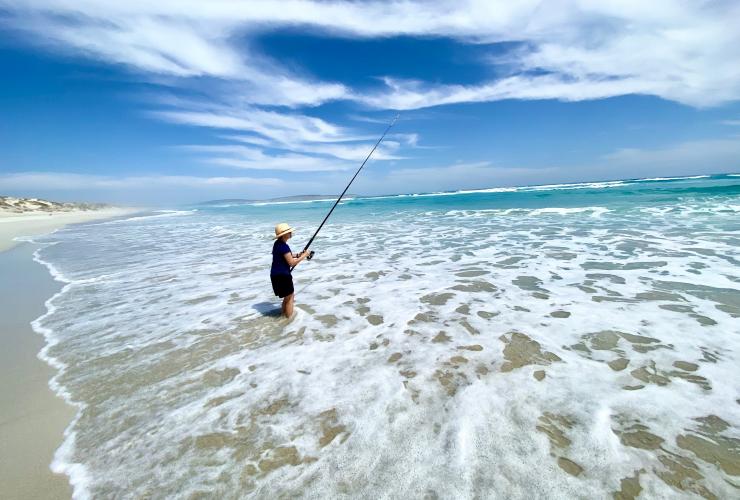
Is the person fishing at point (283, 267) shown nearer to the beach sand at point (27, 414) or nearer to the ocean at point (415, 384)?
the ocean at point (415, 384)

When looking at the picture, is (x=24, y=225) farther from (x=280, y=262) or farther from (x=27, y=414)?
(x=27, y=414)

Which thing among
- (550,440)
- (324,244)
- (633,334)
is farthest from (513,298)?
(324,244)

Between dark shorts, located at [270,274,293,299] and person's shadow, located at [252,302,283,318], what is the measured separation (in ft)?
1.66

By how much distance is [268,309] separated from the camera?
6.50m

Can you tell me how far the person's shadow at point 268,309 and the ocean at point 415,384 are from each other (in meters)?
0.06

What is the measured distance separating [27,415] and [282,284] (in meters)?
3.24

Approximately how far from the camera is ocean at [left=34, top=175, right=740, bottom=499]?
268 cm

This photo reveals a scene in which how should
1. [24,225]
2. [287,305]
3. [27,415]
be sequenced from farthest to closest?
1. [24,225]
2. [287,305]
3. [27,415]

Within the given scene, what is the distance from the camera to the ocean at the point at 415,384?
268 cm

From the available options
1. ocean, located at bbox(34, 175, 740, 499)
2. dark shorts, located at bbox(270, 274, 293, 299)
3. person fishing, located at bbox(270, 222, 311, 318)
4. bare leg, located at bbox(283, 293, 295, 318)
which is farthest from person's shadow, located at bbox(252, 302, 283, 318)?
dark shorts, located at bbox(270, 274, 293, 299)

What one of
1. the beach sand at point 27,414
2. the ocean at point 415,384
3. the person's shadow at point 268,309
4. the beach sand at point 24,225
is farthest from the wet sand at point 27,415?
the beach sand at point 24,225

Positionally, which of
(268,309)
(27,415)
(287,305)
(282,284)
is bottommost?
(268,309)

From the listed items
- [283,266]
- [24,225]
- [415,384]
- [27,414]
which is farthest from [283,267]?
[24,225]

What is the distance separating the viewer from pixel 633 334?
4.70m
